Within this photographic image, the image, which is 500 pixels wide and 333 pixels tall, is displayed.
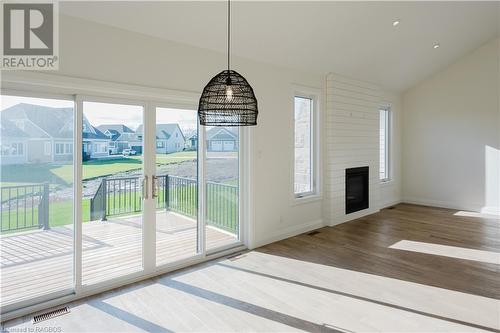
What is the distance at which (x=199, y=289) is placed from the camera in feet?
10.7

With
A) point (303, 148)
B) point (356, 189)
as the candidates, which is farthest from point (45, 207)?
point (356, 189)

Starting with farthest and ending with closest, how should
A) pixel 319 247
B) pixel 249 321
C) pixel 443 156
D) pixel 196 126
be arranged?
pixel 443 156 < pixel 319 247 < pixel 196 126 < pixel 249 321

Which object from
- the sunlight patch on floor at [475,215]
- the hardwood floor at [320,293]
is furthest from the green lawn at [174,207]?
the sunlight patch on floor at [475,215]

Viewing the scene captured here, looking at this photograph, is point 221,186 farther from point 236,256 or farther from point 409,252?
point 409,252

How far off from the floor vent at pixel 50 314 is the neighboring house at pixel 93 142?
1.51 meters

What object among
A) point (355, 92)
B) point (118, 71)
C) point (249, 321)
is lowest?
point (249, 321)

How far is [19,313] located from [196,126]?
2694mm

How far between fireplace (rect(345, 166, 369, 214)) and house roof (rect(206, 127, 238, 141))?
2819 mm

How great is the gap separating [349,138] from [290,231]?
2.38m

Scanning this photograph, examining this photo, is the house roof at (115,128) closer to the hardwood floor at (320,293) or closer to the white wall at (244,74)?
the white wall at (244,74)

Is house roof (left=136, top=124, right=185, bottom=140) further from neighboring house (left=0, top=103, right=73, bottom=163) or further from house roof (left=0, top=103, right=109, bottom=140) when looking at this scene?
neighboring house (left=0, top=103, right=73, bottom=163)

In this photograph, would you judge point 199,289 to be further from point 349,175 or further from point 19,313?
point 349,175

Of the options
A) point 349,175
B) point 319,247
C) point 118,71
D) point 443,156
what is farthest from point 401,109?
point 118,71

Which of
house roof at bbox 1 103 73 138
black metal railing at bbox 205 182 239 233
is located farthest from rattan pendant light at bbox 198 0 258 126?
A: black metal railing at bbox 205 182 239 233
